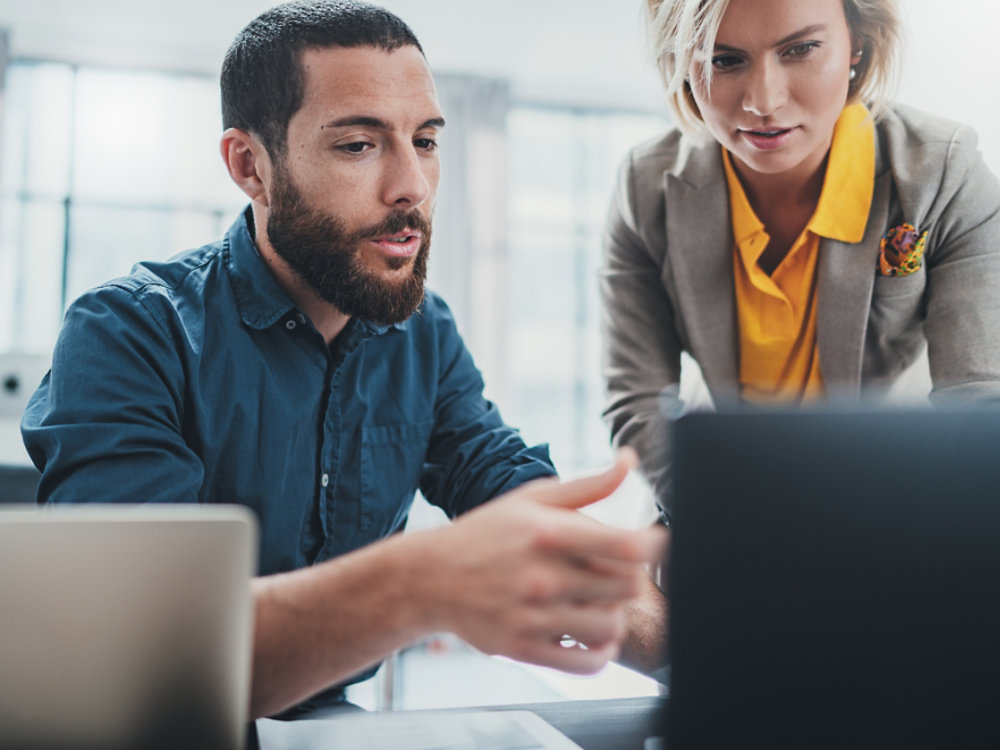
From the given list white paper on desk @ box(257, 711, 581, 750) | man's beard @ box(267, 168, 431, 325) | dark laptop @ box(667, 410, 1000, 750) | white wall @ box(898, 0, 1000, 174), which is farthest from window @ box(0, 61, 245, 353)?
dark laptop @ box(667, 410, 1000, 750)

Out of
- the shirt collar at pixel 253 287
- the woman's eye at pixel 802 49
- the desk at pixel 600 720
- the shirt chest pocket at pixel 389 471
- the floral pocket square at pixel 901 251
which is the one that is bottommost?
the desk at pixel 600 720

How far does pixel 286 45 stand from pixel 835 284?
0.89 m

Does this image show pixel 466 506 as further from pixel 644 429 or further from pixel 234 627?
pixel 234 627

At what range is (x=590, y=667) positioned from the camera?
565mm

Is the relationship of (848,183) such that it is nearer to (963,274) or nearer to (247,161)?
(963,274)

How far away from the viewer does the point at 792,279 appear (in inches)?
59.6

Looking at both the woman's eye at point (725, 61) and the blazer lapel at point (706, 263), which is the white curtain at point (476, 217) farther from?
the woman's eye at point (725, 61)

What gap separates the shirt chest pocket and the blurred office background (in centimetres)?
291

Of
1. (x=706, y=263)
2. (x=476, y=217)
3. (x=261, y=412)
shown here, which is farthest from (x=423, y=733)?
(x=476, y=217)

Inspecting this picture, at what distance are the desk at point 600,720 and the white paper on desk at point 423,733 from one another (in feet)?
0.07

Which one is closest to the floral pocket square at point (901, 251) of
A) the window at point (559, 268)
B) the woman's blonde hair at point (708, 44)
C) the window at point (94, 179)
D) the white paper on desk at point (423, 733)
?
the woman's blonde hair at point (708, 44)

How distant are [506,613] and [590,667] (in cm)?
7

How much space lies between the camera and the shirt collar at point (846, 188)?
1434mm

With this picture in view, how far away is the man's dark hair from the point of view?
1251 millimetres
